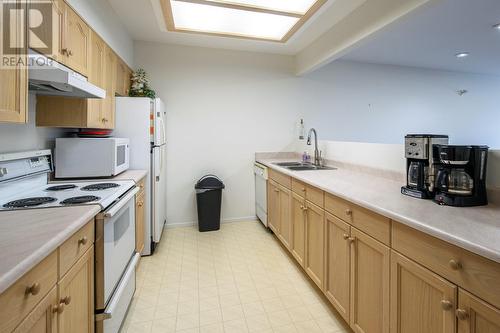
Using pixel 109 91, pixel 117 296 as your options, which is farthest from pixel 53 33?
pixel 117 296

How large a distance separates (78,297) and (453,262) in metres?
1.55

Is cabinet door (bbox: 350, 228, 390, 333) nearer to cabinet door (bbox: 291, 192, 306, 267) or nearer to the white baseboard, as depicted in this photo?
cabinet door (bbox: 291, 192, 306, 267)

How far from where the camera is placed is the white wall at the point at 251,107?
357 centimetres

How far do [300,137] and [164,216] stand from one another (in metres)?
2.29

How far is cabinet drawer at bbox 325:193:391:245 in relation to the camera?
128 cm

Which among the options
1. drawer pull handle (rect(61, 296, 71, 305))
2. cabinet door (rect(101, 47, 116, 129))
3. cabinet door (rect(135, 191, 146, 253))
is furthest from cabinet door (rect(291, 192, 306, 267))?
cabinet door (rect(101, 47, 116, 129))

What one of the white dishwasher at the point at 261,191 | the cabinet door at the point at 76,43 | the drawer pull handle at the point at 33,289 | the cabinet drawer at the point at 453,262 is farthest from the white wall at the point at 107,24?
the cabinet drawer at the point at 453,262

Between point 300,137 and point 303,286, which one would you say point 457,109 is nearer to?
point 300,137

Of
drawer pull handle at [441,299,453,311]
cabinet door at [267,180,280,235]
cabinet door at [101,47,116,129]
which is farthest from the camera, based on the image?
cabinet door at [267,180,280,235]

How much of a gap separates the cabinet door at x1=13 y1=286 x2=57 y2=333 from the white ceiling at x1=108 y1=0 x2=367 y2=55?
251 centimetres

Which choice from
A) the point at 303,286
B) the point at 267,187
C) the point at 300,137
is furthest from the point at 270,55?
the point at 303,286

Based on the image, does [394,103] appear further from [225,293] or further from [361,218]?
[225,293]

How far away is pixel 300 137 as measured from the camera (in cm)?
403

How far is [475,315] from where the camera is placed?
0.87 m
